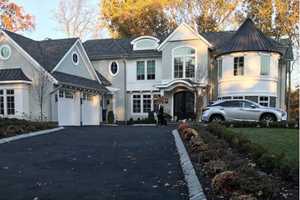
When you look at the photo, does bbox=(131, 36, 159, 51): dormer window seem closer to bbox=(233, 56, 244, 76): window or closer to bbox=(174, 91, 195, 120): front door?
bbox=(174, 91, 195, 120): front door

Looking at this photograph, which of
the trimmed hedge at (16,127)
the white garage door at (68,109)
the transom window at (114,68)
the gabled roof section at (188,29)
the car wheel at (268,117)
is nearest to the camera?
the trimmed hedge at (16,127)

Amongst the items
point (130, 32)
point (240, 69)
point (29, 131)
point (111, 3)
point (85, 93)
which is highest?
point (111, 3)

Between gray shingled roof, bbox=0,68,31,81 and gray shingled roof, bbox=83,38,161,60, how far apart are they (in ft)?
32.8

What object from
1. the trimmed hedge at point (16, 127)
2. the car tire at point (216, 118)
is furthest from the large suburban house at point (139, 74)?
the car tire at point (216, 118)

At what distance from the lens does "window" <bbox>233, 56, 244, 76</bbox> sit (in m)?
25.8

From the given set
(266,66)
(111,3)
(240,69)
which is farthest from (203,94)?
(111,3)

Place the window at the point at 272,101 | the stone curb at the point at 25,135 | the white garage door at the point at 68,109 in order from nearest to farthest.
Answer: the stone curb at the point at 25,135 → the white garage door at the point at 68,109 → the window at the point at 272,101

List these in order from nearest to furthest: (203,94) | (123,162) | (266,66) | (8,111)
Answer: (123,162) → (8,111) → (266,66) → (203,94)

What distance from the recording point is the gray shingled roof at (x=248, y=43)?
83.3 feet

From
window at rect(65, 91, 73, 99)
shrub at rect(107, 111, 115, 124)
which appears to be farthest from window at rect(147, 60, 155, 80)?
window at rect(65, 91, 73, 99)

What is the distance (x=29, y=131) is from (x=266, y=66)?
18.0 meters

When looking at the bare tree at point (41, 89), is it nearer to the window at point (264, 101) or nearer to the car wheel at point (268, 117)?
the car wheel at point (268, 117)

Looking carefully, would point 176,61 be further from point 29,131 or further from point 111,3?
point 111,3

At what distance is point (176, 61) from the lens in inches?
1110
